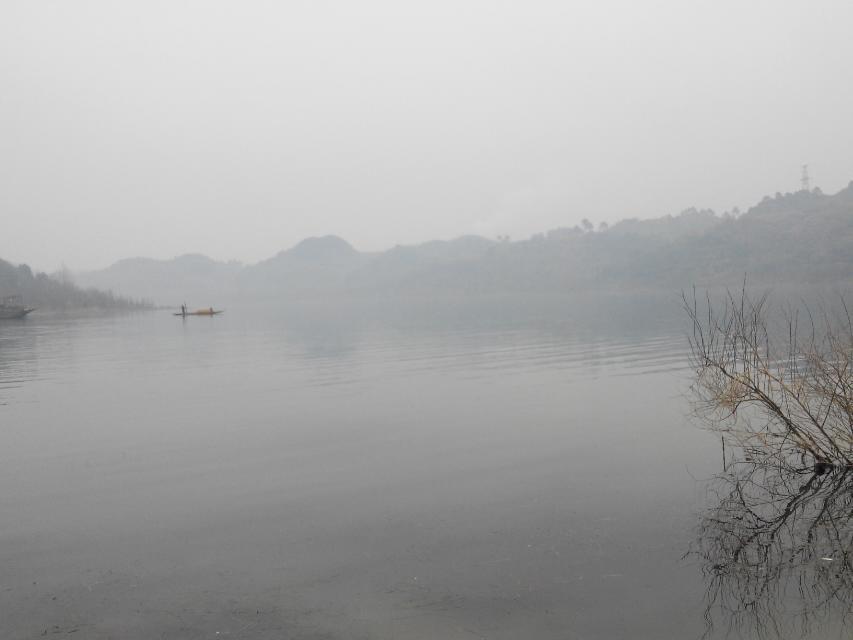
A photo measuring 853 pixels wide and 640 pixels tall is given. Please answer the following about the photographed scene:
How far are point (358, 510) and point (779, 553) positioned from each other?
8.90 m

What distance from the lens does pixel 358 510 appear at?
15086 millimetres

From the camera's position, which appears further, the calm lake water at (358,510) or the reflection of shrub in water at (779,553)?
the calm lake water at (358,510)

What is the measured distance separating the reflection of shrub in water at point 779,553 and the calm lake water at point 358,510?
0.51 metres

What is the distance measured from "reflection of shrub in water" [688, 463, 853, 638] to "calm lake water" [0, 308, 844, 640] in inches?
20.2

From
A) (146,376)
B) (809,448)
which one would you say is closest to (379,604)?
(809,448)

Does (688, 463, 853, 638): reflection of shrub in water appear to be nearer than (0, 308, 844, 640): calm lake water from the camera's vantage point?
Yes

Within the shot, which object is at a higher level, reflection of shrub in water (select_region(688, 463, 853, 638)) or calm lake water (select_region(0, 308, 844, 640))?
calm lake water (select_region(0, 308, 844, 640))

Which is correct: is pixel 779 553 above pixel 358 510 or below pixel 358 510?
below

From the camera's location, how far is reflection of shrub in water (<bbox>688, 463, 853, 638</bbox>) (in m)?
9.77

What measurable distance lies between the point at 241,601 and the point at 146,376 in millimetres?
34338

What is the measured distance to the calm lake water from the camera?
10250mm

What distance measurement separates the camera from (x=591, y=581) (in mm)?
11047

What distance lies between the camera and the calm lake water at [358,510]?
10250 millimetres

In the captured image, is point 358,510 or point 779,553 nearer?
point 779,553
